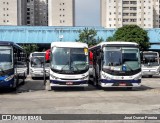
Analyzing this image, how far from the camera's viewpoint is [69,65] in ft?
74.2

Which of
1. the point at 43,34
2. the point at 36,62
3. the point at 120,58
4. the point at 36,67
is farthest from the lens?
the point at 43,34

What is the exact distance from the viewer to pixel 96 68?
25.6 metres

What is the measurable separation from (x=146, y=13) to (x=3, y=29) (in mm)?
62753

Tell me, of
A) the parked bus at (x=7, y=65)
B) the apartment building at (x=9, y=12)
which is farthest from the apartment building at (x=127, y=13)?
the parked bus at (x=7, y=65)

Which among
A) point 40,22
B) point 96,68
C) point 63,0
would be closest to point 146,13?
point 63,0

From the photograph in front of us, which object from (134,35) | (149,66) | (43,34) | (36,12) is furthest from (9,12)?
(149,66)

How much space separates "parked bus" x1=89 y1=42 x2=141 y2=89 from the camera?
888 inches

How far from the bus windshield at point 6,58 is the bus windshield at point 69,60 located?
7.73ft

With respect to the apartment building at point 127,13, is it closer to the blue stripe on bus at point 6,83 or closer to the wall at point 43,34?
the wall at point 43,34

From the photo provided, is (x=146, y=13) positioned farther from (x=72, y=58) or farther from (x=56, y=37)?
(x=72, y=58)

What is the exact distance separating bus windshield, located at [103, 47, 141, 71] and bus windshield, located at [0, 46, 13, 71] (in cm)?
508

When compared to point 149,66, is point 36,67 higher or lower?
higher

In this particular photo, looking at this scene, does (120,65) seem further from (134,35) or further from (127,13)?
(127,13)

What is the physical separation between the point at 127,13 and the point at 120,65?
414ft
